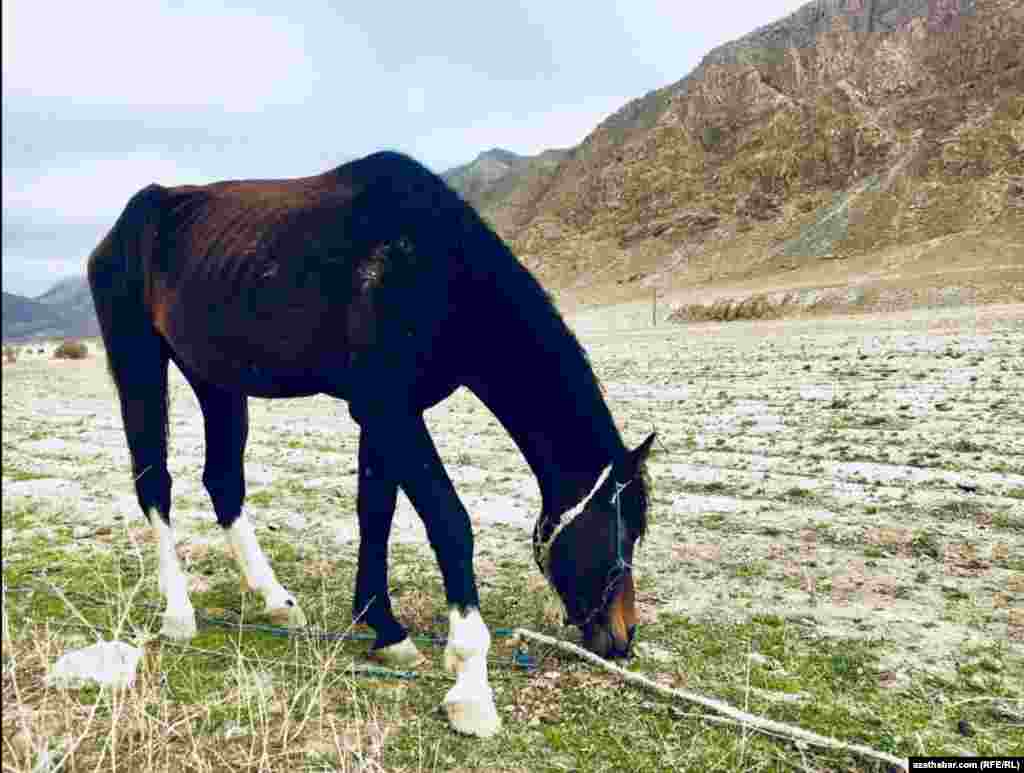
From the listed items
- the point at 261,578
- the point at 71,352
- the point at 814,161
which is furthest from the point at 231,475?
the point at 814,161

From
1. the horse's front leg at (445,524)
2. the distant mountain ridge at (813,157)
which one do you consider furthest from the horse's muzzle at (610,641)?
the distant mountain ridge at (813,157)

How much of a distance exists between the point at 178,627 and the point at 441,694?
141 centimetres

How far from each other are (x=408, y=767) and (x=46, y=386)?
70.0 feet

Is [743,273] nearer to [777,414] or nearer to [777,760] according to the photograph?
[777,414]

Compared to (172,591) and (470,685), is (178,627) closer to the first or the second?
(172,591)

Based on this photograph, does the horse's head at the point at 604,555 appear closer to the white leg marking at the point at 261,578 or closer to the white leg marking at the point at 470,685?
the white leg marking at the point at 470,685

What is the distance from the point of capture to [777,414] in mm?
8234

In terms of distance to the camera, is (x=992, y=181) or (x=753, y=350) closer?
(x=753, y=350)

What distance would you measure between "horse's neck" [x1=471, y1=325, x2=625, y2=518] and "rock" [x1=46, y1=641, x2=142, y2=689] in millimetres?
1729

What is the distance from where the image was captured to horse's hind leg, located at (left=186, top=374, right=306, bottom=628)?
3.92 m

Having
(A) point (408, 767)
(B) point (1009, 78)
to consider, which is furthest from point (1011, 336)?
(B) point (1009, 78)

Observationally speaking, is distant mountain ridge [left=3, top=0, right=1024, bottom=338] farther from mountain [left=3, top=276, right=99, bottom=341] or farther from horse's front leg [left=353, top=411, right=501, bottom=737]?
horse's front leg [left=353, top=411, right=501, bottom=737]

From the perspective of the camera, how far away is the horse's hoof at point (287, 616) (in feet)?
11.8

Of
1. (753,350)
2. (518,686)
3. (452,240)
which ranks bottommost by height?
(518,686)
